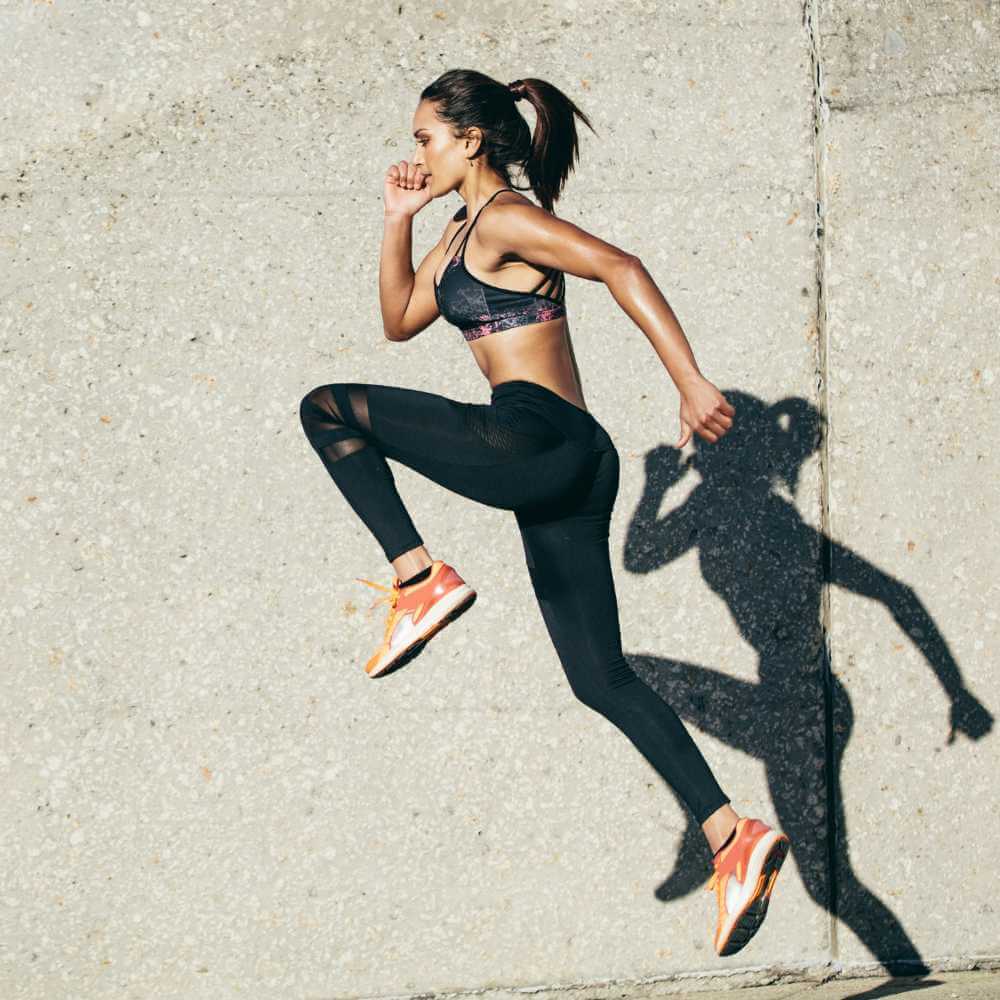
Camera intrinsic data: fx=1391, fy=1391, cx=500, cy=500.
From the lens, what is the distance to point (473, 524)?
155 inches

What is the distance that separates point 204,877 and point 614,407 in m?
1.75

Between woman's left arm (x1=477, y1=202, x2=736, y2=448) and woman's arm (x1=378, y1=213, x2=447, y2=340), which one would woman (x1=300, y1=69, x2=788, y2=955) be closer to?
woman's left arm (x1=477, y1=202, x2=736, y2=448)

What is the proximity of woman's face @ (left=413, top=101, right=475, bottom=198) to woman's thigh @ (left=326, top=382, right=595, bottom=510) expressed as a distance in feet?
1.61

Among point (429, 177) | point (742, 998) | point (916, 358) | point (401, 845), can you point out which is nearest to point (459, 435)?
point (429, 177)

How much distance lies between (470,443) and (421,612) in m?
0.36

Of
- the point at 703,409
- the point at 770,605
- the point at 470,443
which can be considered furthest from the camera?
the point at 770,605

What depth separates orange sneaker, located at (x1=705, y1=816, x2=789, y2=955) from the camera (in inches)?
114

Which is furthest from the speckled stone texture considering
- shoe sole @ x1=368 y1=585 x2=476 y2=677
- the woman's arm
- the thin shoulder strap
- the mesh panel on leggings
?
the mesh panel on leggings

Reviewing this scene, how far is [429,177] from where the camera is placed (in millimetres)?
3074

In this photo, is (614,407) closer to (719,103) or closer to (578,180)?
(578,180)

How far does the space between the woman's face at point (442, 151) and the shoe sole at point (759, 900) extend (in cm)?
156

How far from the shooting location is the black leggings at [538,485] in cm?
279

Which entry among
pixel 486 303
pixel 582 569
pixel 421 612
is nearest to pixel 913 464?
pixel 582 569

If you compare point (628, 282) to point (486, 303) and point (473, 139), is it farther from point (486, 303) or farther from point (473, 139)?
point (473, 139)
